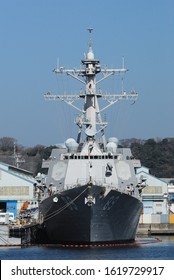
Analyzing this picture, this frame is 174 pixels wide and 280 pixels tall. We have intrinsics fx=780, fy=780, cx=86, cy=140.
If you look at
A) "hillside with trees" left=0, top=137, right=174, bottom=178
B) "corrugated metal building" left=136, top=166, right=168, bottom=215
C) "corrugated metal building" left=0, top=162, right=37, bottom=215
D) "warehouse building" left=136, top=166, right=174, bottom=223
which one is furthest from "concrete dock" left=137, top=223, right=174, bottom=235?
"hillside with trees" left=0, top=137, right=174, bottom=178

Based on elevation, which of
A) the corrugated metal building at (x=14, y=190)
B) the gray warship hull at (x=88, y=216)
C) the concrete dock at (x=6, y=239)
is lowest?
the concrete dock at (x=6, y=239)

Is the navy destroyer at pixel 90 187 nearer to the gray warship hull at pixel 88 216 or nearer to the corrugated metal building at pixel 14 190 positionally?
the gray warship hull at pixel 88 216

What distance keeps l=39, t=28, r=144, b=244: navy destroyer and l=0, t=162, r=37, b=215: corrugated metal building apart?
22.7 metres

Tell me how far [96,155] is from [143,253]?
8.55m

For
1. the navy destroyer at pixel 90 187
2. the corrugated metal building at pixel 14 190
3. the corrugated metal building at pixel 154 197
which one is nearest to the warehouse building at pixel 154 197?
the corrugated metal building at pixel 154 197

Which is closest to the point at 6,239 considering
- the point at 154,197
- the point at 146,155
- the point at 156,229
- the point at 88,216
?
the point at 88,216

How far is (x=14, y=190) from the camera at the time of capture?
72438mm

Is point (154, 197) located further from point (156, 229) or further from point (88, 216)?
point (88, 216)

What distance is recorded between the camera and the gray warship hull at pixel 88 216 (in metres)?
42.8

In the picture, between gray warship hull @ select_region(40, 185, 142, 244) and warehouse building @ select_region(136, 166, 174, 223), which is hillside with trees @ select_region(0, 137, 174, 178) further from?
gray warship hull @ select_region(40, 185, 142, 244)

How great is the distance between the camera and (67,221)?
43.9 meters
